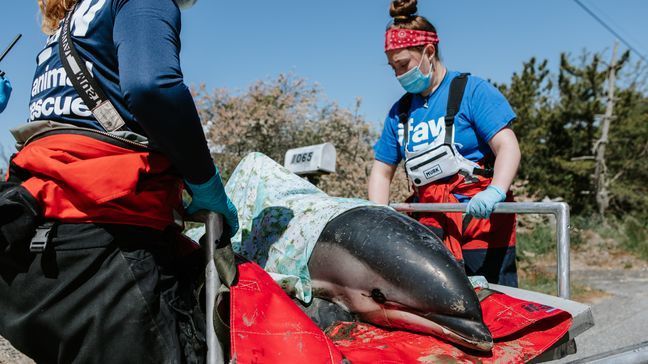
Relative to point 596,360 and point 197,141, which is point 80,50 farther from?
point 596,360

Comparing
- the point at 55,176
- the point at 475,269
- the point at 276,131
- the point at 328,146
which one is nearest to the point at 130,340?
the point at 55,176

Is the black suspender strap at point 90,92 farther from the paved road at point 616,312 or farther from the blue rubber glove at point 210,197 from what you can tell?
the paved road at point 616,312

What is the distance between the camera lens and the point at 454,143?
2.67 m

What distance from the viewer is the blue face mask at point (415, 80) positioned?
2.81 meters

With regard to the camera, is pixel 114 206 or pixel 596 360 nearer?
pixel 596 360

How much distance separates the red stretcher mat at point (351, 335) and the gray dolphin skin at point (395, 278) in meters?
0.05

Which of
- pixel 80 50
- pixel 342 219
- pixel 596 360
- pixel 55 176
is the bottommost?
pixel 596 360

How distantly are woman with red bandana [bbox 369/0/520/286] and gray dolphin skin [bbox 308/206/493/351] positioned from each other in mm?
839

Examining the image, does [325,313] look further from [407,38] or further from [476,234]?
[407,38]

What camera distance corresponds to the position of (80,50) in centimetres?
150

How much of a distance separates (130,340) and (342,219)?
30.6 inches

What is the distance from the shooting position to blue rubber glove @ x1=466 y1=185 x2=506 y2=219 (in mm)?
2359

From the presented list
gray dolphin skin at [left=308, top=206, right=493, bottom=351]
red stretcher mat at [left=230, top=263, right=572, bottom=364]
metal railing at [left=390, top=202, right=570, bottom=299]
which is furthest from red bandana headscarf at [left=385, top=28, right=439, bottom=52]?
red stretcher mat at [left=230, top=263, right=572, bottom=364]

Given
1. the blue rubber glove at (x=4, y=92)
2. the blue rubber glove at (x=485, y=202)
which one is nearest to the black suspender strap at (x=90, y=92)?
the blue rubber glove at (x=4, y=92)
